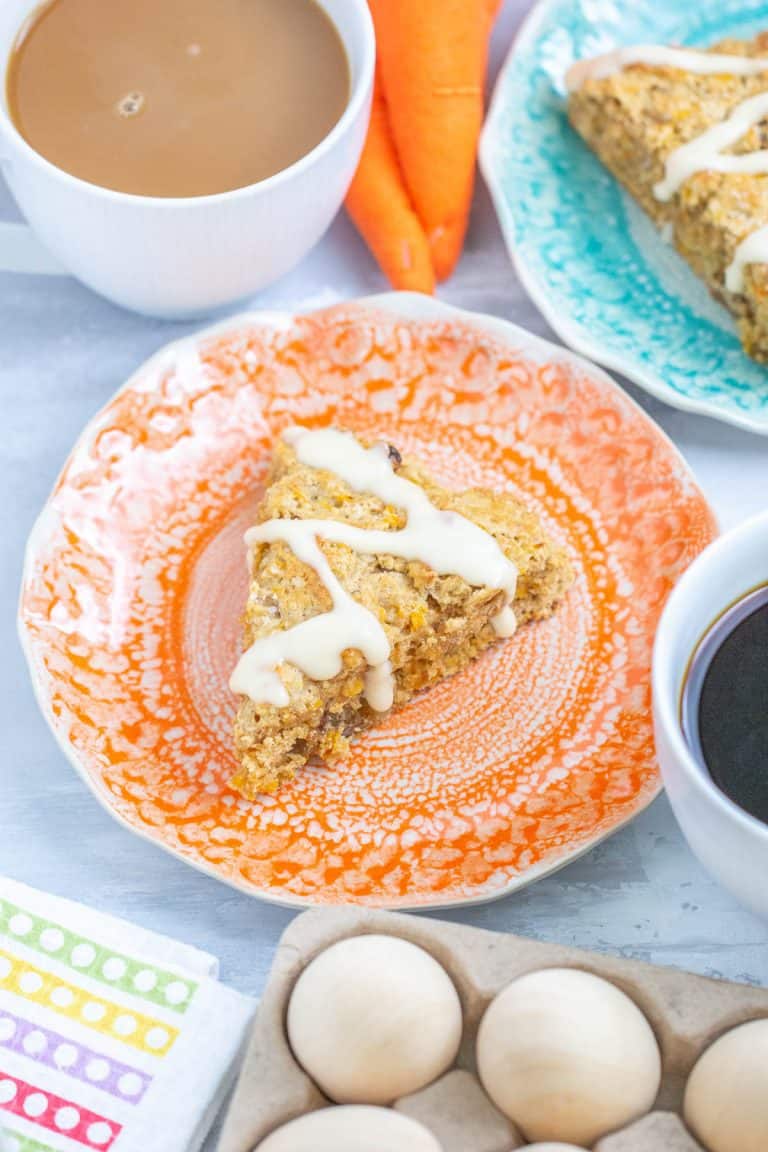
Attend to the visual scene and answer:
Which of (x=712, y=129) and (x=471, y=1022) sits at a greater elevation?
(x=712, y=129)

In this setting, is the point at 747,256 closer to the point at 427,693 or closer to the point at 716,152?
the point at 716,152

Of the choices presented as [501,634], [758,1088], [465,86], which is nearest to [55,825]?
[501,634]

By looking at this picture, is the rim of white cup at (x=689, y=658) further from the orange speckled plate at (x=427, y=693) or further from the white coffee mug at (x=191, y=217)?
the white coffee mug at (x=191, y=217)

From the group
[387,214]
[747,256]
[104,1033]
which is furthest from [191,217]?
[104,1033]

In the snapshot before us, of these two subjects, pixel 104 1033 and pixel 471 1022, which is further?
pixel 104 1033

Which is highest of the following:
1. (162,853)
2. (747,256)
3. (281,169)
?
(281,169)

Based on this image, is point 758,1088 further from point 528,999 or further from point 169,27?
point 169,27

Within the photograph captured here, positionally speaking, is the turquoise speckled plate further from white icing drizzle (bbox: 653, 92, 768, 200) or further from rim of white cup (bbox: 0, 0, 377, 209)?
rim of white cup (bbox: 0, 0, 377, 209)
